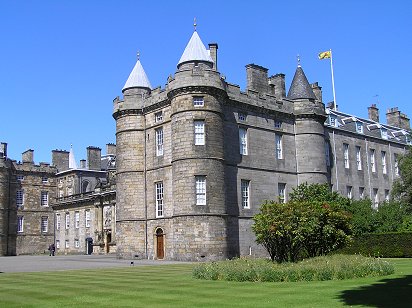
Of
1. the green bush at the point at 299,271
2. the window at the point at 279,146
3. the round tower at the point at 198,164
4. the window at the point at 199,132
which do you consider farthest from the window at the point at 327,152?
the green bush at the point at 299,271

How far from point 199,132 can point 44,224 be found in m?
38.9

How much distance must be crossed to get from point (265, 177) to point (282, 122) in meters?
5.21

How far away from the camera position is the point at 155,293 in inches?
535

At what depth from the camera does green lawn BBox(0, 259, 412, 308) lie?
A: 1164cm

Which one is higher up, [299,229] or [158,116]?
[158,116]

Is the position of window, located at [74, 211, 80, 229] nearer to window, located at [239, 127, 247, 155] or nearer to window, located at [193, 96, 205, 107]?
window, located at [239, 127, 247, 155]

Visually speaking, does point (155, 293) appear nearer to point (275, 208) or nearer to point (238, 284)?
point (238, 284)

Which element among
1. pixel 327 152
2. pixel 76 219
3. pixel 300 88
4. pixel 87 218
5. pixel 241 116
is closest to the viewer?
pixel 241 116

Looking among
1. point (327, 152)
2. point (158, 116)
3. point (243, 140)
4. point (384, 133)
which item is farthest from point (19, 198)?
point (384, 133)

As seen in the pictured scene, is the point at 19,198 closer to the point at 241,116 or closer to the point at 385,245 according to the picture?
the point at 241,116

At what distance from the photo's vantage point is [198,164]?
34.5m

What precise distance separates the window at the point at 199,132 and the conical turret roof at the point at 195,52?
4769 millimetres

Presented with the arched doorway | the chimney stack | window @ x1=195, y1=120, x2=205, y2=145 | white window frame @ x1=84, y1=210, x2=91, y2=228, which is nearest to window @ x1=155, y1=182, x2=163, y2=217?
the arched doorway

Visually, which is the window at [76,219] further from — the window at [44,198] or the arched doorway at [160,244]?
the arched doorway at [160,244]
